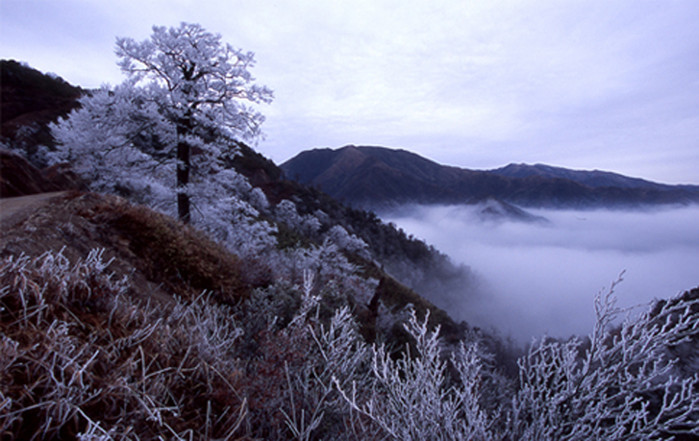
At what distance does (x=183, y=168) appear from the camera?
410 inches

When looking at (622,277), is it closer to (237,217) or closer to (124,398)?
(124,398)

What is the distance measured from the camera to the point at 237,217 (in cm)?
1198

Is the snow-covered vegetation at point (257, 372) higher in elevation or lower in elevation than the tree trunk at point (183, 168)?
lower

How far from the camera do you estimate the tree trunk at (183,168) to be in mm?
10320

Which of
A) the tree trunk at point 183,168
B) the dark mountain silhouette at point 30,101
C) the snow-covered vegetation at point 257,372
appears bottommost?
the snow-covered vegetation at point 257,372

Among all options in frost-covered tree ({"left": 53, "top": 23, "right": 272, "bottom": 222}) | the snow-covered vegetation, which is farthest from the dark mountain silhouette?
the snow-covered vegetation

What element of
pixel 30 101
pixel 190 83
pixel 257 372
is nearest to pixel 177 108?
pixel 190 83

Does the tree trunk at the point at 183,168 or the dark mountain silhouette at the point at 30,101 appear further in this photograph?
the dark mountain silhouette at the point at 30,101

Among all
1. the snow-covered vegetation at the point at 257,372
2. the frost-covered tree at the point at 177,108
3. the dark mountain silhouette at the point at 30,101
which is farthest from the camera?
the dark mountain silhouette at the point at 30,101

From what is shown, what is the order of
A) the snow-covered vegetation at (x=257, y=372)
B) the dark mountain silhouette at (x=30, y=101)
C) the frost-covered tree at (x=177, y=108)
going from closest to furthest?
the snow-covered vegetation at (x=257, y=372)
the frost-covered tree at (x=177, y=108)
the dark mountain silhouette at (x=30, y=101)

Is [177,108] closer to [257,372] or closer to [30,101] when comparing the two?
[257,372]

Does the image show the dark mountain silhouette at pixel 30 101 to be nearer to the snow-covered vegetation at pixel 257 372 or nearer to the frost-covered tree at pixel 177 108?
the frost-covered tree at pixel 177 108

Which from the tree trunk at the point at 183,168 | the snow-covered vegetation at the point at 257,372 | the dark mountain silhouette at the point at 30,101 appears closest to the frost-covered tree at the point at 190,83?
the tree trunk at the point at 183,168

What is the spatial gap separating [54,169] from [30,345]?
13427mm
